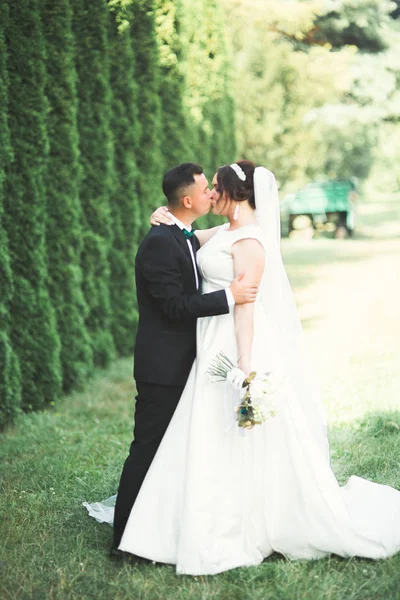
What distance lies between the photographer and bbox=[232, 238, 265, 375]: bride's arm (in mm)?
3582

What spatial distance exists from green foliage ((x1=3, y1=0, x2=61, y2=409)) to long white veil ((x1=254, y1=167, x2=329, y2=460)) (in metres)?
3.14

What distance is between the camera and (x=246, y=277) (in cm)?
357

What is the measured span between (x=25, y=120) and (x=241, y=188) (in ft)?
11.1

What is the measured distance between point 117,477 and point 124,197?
4470 mm

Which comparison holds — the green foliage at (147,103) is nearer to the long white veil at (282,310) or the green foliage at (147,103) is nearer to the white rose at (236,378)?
the long white veil at (282,310)

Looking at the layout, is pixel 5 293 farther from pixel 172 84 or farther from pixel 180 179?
pixel 172 84

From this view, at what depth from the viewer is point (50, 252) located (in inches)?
276

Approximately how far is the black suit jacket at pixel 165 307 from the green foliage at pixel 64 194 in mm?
3400

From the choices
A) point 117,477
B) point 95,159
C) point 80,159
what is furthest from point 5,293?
point 95,159

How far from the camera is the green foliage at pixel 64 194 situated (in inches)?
270

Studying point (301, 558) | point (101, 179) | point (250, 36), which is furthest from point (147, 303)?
point (250, 36)

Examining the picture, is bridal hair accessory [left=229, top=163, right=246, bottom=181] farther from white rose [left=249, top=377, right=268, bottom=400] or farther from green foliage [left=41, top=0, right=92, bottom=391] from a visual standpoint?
green foliage [left=41, top=0, right=92, bottom=391]

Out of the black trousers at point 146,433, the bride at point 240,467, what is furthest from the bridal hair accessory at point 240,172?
the black trousers at point 146,433

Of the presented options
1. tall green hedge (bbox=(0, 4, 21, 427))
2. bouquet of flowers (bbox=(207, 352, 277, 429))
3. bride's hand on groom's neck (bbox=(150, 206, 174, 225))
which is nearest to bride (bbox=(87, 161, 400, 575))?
bouquet of flowers (bbox=(207, 352, 277, 429))
